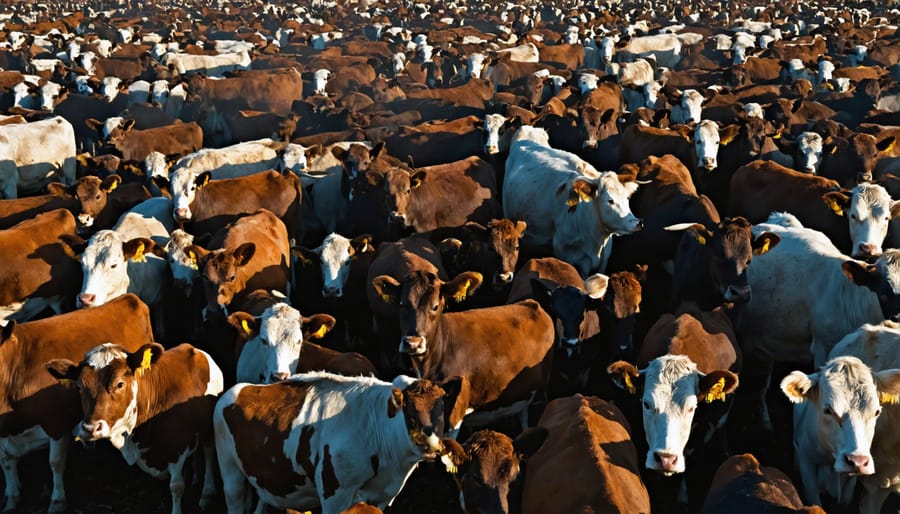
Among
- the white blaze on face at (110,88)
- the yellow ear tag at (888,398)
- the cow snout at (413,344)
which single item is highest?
the yellow ear tag at (888,398)

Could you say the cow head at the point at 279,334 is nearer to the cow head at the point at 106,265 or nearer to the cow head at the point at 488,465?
the cow head at the point at 488,465

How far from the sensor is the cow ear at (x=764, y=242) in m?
7.70

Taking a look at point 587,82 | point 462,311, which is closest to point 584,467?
point 462,311

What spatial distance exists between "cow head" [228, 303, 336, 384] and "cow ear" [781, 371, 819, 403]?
3353mm

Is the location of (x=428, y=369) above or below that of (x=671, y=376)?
below

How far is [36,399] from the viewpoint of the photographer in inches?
260

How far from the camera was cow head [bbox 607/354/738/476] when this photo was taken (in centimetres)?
558

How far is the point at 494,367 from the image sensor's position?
23.0 feet

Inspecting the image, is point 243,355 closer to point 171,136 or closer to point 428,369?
point 428,369

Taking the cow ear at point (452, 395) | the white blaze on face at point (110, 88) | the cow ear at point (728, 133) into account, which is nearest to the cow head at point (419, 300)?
the cow ear at point (452, 395)

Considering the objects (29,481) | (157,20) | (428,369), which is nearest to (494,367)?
(428,369)

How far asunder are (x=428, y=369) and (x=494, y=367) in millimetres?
513

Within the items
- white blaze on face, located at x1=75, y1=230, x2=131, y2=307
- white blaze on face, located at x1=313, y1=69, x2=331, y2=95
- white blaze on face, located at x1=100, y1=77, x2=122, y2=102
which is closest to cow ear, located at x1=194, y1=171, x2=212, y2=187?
white blaze on face, located at x1=75, y1=230, x2=131, y2=307

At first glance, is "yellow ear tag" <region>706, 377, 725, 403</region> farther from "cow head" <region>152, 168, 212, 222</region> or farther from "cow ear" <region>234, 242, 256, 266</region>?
"cow head" <region>152, 168, 212, 222</region>
